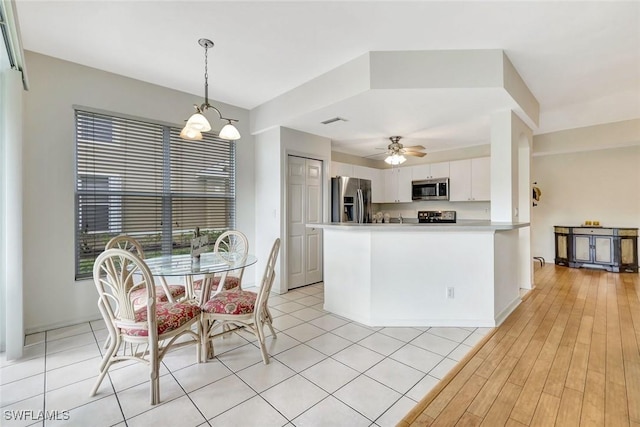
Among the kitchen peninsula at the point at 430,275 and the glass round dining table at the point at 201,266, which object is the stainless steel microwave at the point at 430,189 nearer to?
the kitchen peninsula at the point at 430,275

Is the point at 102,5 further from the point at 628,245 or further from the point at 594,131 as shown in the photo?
the point at 628,245

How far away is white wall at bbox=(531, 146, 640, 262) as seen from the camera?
17.7ft

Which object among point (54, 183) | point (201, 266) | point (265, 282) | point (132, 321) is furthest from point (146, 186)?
point (265, 282)

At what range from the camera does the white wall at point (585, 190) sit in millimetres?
A: 5391

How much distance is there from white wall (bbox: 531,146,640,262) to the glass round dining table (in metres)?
4.93

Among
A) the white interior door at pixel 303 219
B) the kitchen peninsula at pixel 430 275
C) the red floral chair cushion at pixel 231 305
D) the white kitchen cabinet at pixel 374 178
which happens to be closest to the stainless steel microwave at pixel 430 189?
the white kitchen cabinet at pixel 374 178

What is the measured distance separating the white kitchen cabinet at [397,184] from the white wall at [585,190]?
2.38 meters

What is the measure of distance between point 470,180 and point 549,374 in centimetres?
414

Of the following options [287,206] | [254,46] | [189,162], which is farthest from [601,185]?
[189,162]

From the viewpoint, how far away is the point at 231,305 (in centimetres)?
233

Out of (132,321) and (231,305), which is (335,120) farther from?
(132,321)

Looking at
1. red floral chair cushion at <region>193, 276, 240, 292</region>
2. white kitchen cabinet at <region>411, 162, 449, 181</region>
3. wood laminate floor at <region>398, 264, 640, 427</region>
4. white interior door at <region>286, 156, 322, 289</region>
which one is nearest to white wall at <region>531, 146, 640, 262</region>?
white kitchen cabinet at <region>411, 162, 449, 181</region>

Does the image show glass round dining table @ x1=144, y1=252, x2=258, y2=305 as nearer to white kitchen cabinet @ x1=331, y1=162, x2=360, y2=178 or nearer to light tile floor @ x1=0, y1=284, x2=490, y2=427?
light tile floor @ x1=0, y1=284, x2=490, y2=427

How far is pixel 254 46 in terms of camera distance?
273 cm
